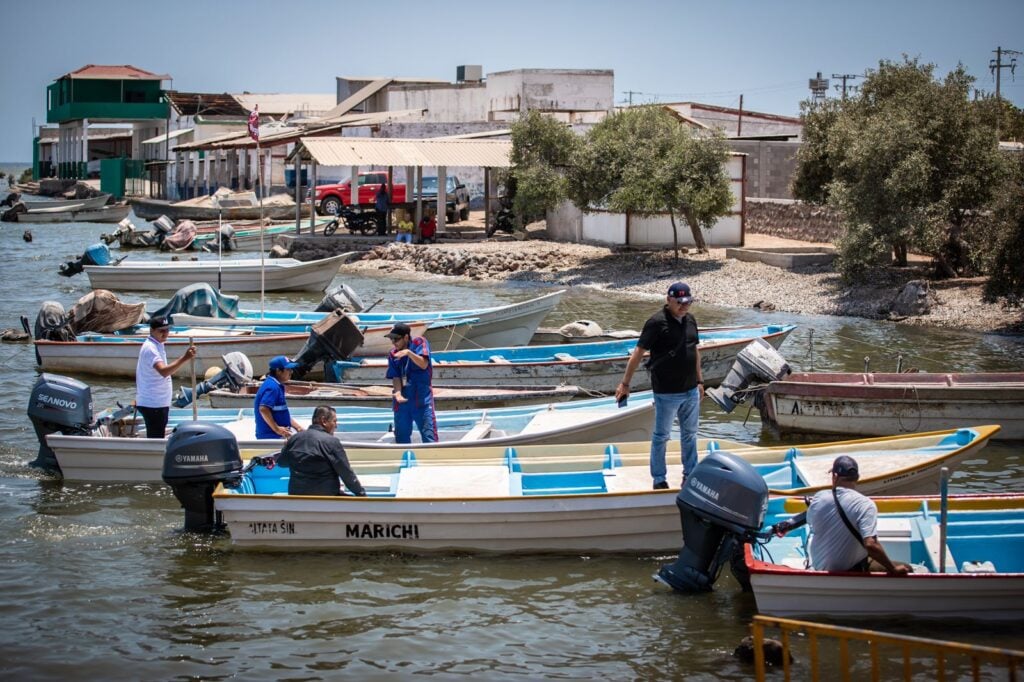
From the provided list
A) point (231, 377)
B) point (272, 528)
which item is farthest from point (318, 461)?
point (231, 377)

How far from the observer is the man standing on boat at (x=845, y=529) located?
323 inches

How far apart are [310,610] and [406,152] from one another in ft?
101

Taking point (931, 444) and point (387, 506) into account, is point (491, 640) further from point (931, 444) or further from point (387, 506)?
point (931, 444)

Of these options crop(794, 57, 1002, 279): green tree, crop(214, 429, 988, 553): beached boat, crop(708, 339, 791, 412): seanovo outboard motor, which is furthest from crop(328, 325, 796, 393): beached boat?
crop(794, 57, 1002, 279): green tree

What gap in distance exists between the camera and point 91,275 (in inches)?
1266

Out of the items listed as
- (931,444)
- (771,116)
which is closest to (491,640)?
(931,444)

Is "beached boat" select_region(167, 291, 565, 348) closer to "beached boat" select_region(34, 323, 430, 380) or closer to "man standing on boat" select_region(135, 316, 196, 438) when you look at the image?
"beached boat" select_region(34, 323, 430, 380)

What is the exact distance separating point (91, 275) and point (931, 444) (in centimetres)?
2654

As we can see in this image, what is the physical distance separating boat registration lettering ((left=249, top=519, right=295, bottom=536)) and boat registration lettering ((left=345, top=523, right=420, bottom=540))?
52 centimetres

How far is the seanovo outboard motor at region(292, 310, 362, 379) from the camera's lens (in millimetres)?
17125

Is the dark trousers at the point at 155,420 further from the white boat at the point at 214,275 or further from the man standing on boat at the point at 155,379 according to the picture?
the white boat at the point at 214,275

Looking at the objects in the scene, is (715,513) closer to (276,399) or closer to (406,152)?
(276,399)

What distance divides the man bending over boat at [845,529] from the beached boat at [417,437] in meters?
4.15

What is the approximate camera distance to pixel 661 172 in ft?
102
